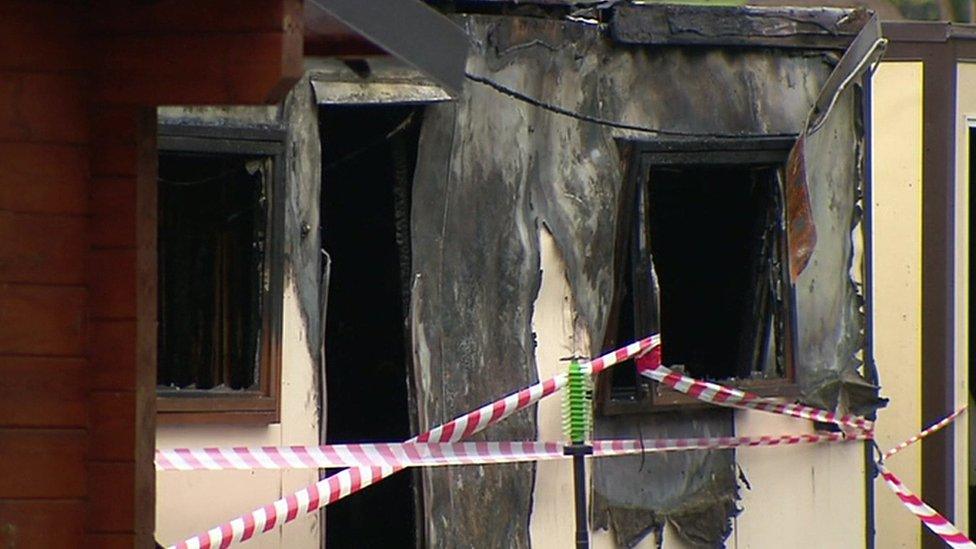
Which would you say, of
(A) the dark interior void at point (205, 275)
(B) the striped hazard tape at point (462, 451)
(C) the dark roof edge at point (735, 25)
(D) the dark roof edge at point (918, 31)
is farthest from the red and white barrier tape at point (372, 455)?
(D) the dark roof edge at point (918, 31)

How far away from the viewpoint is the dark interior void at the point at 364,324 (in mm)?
9523

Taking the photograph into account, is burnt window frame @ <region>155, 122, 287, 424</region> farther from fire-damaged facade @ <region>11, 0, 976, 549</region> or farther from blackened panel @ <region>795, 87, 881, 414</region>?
blackened panel @ <region>795, 87, 881, 414</region>

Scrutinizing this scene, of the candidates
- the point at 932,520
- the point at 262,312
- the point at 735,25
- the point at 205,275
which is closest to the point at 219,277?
the point at 205,275

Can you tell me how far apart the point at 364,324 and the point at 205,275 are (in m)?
1.95

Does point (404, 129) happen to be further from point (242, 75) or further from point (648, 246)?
point (242, 75)

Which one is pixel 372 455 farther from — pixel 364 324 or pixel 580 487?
pixel 364 324

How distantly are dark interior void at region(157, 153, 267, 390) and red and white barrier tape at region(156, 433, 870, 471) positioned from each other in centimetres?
54

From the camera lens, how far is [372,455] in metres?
Result: 7.78

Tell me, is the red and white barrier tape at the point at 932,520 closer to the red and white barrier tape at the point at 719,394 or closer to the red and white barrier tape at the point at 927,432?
the red and white barrier tape at the point at 719,394

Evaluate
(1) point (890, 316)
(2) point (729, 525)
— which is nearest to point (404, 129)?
(2) point (729, 525)

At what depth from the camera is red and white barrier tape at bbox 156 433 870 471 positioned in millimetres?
7559

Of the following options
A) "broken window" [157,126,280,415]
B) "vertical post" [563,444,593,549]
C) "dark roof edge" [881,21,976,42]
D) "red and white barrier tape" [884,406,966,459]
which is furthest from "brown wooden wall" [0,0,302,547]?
"dark roof edge" [881,21,976,42]

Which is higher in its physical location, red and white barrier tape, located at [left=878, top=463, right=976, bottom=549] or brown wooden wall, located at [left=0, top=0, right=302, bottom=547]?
brown wooden wall, located at [left=0, top=0, right=302, bottom=547]

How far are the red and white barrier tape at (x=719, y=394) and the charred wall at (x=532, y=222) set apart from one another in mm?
176
